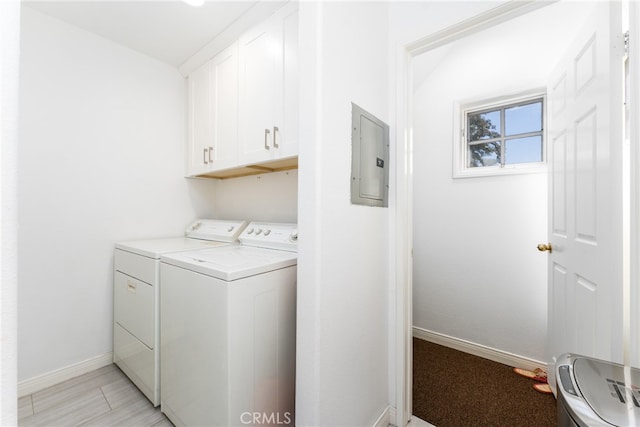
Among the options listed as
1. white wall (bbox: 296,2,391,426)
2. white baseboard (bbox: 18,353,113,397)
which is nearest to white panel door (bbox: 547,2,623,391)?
white wall (bbox: 296,2,391,426)

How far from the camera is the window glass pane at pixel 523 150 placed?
6.84 ft

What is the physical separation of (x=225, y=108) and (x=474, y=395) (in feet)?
8.59

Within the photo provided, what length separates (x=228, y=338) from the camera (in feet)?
3.60

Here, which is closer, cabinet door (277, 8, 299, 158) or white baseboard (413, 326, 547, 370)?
cabinet door (277, 8, 299, 158)

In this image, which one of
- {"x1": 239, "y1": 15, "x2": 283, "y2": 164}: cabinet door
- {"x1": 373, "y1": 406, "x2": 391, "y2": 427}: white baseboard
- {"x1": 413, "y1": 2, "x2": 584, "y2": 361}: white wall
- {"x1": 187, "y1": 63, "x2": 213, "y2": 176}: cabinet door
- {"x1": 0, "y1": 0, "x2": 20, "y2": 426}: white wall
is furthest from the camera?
{"x1": 187, "y1": 63, "x2": 213, "y2": 176}: cabinet door

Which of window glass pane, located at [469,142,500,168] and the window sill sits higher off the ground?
window glass pane, located at [469,142,500,168]

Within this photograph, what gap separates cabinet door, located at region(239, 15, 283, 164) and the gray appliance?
1.62 m

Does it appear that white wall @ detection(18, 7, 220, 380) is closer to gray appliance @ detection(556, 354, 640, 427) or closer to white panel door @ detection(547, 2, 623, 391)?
gray appliance @ detection(556, 354, 640, 427)

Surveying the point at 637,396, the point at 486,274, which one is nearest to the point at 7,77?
the point at 637,396

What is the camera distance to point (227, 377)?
1.10 metres

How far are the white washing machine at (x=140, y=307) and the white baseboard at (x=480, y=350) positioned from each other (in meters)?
1.90

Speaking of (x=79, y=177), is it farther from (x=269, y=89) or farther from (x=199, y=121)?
(x=269, y=89)

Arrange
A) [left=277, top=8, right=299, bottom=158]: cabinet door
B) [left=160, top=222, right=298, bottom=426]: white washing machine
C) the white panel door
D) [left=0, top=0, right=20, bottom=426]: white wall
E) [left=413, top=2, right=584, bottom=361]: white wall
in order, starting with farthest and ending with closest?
[left=413, top=2, right=584, bottom=361]: white wall, [left=277, top=8, right=299, bottom=158]: cabinet door, [left=160, top=222, right=298, bottom=426]: white washing machine, the white panel door, [left=0, top=0, right=20, bottom=426]: white wall

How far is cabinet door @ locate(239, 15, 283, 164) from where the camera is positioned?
5.56 feet
